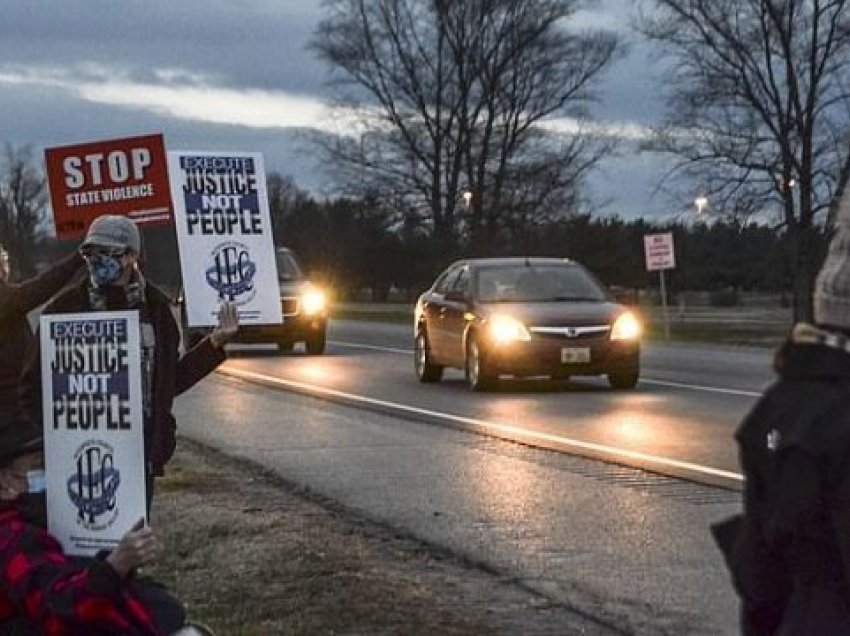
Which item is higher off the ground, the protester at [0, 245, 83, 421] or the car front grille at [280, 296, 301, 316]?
the protester at [0, 245, 83, 421]

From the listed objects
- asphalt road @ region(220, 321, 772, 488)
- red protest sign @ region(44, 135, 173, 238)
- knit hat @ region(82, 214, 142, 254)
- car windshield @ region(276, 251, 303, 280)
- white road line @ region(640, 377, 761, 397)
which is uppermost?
red protest sign @ region(44, 135, 173, 238)

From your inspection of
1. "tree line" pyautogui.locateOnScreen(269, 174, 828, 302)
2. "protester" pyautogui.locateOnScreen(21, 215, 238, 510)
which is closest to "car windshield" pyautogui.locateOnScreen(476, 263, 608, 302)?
"protester" pyautogui.locateOnScreen(21, 215, 238, 510)

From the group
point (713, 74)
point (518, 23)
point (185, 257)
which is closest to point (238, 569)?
point (185, 257)

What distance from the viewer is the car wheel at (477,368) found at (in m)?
19.5

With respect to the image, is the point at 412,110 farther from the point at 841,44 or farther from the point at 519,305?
the point at 519,305

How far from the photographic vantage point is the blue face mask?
5.58 metres

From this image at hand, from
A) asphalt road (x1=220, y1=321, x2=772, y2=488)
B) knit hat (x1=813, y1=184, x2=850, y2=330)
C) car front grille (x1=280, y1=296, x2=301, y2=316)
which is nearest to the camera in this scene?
knit hat (x1=813, y1=184, x2=850, y2=330)

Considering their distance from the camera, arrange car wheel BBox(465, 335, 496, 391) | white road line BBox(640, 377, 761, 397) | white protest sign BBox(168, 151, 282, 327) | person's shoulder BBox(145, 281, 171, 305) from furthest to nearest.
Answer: car wheel BBox(465, 335, 496, 391) < white road line BBox(640, 377, 761, 397) < white protest sign BBox(168, 151, 282, 327) < person's shoulder BBox(145, 281, 171, 305)

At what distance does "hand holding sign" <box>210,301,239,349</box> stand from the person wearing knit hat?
12.0 feet

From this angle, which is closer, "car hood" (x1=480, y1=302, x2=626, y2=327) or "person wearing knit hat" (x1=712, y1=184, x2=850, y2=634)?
"person wearing knit hat" (x1=712, y1=184, x2=850, y2=634)

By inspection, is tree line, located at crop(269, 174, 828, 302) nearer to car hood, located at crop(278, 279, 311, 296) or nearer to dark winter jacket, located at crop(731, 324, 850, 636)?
car hood, located at crop(278, 279, 311, 296)

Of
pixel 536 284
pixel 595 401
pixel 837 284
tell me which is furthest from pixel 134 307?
pixel 536 284

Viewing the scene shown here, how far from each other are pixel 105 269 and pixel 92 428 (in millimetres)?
1036

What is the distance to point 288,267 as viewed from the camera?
29578mm
